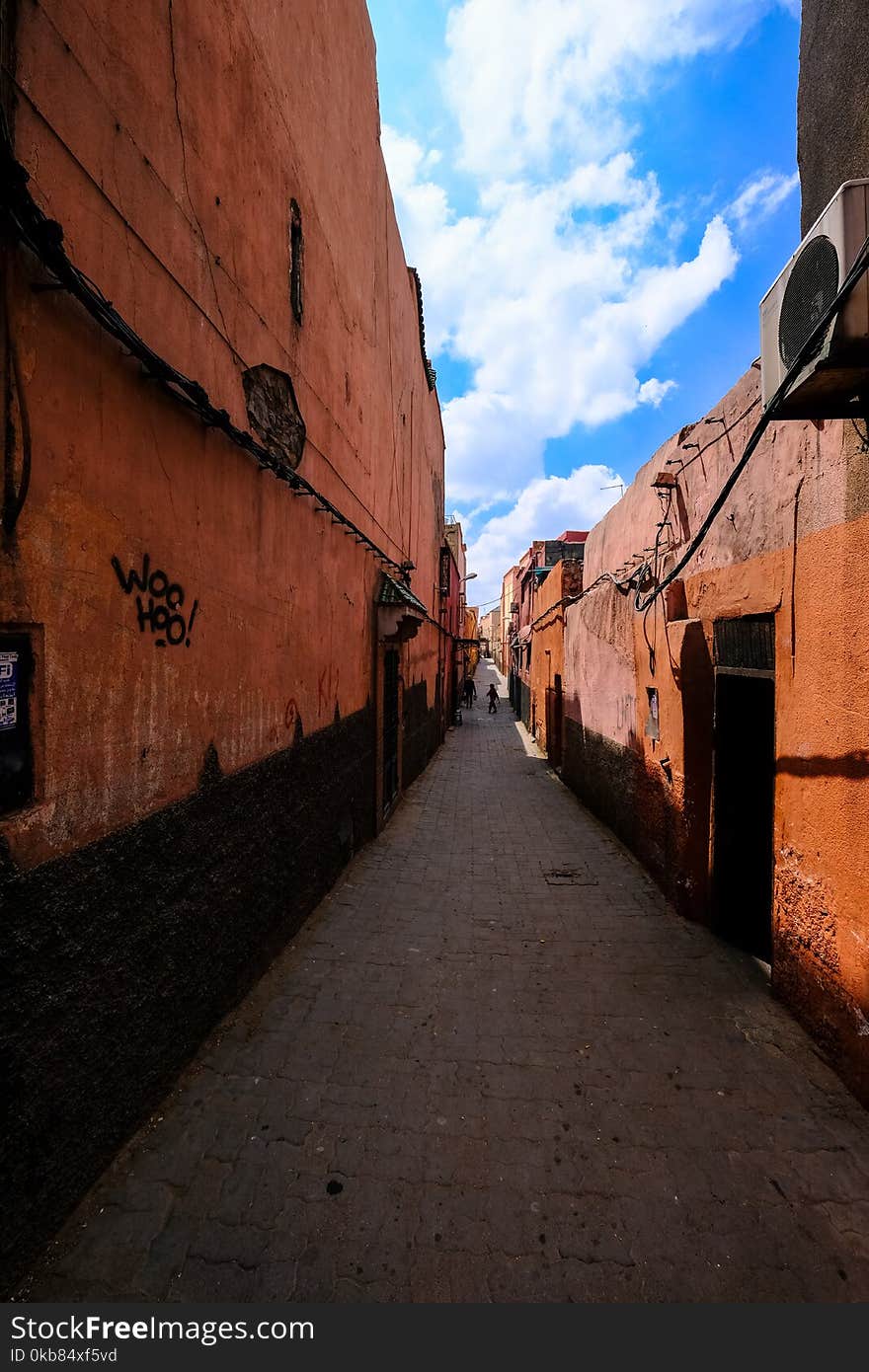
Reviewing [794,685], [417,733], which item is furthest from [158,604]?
[417,733]

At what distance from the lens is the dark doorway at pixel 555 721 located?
1286 centimetres

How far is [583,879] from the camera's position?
20.7 feet

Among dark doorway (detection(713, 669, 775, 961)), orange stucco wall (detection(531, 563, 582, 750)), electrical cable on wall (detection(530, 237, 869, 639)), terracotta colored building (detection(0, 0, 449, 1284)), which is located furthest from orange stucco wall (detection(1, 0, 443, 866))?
orange stucco wall (detection(531, 563, 582, 750))

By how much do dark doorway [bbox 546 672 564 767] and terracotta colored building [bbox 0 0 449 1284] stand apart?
27.4 ft

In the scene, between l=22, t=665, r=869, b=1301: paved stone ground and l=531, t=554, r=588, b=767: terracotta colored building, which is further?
l=531, t=554, r=588, b=767: terracotta colored building

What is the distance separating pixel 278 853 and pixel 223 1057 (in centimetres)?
144

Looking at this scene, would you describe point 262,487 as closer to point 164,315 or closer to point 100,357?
point 164,315

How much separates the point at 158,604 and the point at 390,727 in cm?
623

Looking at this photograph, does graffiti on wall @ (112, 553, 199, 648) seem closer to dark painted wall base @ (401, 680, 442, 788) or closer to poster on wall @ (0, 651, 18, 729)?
poster on wall @ (0, 651, 18, 729)

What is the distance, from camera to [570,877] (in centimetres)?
640

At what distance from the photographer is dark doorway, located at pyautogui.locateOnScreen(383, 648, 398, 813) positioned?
8453 mm

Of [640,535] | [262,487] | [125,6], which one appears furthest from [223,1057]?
[640,535]

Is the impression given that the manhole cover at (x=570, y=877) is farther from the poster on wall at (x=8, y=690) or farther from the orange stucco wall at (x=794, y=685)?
the poster on wall at (x=8, y=690)

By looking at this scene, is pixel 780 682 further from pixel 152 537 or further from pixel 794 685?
pixel 152 537
